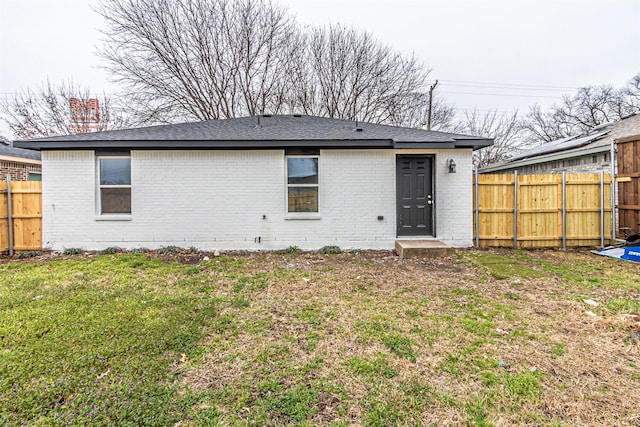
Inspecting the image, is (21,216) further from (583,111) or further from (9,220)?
(583,111)

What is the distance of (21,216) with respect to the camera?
6.74 metres

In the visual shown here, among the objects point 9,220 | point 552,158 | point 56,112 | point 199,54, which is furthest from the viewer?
point 56,112

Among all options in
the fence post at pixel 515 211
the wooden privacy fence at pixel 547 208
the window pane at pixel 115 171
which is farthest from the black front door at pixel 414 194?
the window pane at pixel 115 171

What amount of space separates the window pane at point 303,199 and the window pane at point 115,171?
4.06 m

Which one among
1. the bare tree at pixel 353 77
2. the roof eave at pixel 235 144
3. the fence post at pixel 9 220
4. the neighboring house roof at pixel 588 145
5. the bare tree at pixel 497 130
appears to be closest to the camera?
the roof eave at pixel 235 144

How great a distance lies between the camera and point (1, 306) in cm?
363

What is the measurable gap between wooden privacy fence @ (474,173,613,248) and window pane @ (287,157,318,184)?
427 cm

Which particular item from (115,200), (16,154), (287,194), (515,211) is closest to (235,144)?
(287,194)

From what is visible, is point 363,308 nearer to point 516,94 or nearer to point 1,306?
point 1,306

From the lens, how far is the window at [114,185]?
6.94 meters

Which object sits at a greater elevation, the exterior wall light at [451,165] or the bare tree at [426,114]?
the bare tree at [426,114]

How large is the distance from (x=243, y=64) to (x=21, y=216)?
40.1 feet

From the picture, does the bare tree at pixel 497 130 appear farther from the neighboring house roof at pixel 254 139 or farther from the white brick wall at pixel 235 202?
the white brick wall at pixel 235 202

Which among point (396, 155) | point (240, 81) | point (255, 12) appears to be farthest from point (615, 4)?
point (240, 81)
